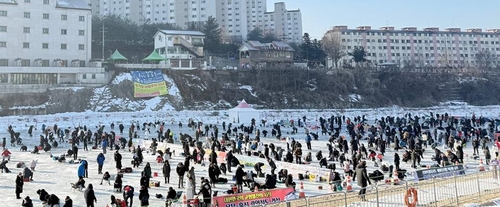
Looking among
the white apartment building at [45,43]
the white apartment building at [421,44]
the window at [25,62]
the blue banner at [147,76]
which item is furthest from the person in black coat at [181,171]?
the white apartment building at [421,44]

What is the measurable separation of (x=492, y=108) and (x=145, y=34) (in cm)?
6421

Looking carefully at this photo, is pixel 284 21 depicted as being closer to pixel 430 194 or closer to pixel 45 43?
Answer: pixel 45 43

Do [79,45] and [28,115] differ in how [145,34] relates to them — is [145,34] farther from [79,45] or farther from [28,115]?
[28,115]

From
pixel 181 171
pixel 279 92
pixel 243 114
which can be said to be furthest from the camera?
pixel 279 92

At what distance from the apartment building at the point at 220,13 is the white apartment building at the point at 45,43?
35.0m

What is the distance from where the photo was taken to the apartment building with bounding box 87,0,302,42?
97750 mm

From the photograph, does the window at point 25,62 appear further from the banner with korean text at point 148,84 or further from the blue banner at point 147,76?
the banner with korean text at point 148,84

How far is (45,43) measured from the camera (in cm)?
5031

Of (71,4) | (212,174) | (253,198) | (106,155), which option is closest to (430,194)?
(253,198)

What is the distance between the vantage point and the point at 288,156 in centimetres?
1930

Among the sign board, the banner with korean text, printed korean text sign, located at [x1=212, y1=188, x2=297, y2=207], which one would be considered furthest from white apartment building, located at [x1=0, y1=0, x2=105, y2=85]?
the sign board

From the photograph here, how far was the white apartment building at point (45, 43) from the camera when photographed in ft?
158

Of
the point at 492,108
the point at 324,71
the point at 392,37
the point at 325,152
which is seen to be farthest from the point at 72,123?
the point at 392,37

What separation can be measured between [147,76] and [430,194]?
147 ft
